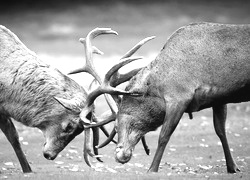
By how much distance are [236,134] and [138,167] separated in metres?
5.85

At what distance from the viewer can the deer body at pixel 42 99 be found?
1315 centimetres

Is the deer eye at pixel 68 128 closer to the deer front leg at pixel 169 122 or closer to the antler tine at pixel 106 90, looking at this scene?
the antler tine at pixel 106 90

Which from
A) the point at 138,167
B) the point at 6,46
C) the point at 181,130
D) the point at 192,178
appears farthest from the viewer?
the point at 181,130

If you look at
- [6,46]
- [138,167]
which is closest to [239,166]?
[138,167]

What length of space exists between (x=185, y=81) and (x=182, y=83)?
68 millimetres

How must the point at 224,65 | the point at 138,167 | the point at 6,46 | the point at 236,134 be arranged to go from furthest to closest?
the point at 236,134, the point at 138,167, the point at 6,46, the point at 224,65

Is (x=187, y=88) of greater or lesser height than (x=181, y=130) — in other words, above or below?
above

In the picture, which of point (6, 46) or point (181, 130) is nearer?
point (6, 46)

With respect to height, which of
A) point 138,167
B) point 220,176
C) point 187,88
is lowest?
point 138,167

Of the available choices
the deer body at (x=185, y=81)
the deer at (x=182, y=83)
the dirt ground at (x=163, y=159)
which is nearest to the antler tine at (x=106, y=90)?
the deer at (x=182, y=83)

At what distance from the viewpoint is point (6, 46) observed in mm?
14078

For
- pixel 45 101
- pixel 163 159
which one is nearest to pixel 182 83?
pixel 45 101

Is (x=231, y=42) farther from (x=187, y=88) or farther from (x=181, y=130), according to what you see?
(x=181, y=130)

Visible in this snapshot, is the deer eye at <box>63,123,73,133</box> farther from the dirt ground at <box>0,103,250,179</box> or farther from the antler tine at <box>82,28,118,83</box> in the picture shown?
the antler tine at <box>82,28,118,83</box>
